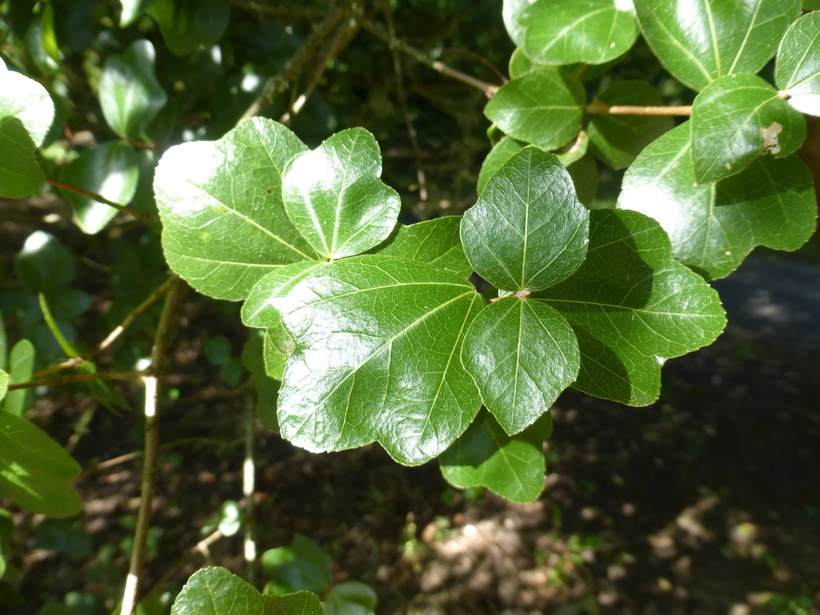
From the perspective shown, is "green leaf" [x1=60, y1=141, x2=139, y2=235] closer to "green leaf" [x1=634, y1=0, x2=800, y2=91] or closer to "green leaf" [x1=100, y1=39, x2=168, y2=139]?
"green leaf" [x1=100, y1=39, x2=168, y2=139]

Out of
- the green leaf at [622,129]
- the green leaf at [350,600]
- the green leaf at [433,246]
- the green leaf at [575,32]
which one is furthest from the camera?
the green leaf at [350,600]

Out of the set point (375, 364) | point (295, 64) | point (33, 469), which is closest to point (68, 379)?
point (33, 469)

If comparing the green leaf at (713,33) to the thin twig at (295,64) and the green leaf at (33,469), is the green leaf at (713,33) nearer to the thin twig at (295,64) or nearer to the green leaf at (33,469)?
the thin twig at (295,64)

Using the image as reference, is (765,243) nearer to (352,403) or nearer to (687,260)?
(687,260)

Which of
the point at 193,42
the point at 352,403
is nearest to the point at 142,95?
the point at 193,42

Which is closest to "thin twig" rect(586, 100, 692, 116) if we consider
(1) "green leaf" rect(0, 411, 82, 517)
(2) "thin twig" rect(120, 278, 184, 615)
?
(2) "thin twig" rect(120, 278, 184, 615)

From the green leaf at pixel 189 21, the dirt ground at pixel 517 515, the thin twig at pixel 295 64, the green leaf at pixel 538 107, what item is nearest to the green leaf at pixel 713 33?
the green leaf at pixel 538 107
